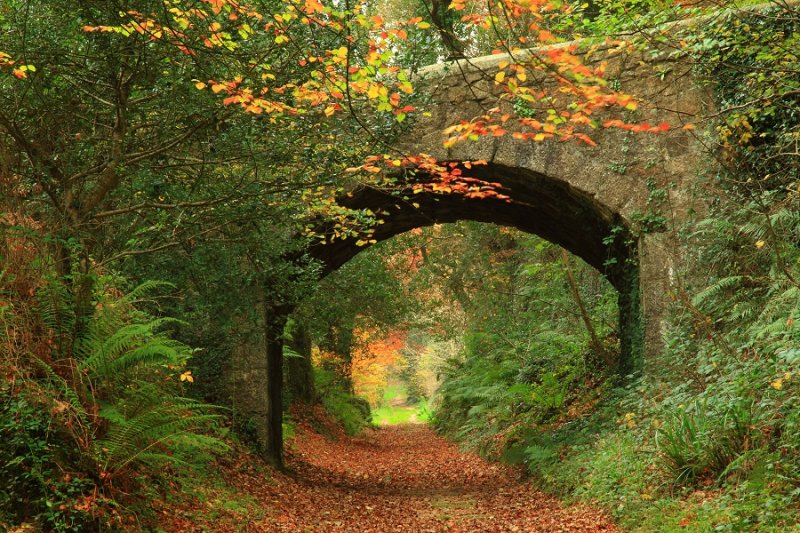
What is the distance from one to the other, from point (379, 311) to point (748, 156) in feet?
30.7

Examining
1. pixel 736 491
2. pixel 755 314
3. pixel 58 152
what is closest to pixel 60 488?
pixel 58 152

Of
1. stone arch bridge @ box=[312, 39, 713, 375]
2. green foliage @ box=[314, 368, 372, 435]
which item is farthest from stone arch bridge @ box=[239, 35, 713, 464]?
green foliage @ box=[314, 368, 372, 435]

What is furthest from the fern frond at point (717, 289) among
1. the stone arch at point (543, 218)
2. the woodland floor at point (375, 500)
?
the woodland floor at point (375, 500)

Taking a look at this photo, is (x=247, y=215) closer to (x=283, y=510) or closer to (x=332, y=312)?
(x=283, y=510)

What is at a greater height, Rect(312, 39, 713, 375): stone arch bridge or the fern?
Rect(312, 39, 713, 375): stone arch bridge

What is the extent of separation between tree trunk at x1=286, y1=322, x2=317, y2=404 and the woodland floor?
2084mm

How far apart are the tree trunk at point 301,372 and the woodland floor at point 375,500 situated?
6.84ft

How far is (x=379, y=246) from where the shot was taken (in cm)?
1619

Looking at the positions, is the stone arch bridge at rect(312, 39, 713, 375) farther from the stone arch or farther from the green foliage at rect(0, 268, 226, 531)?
the green foliage at rect(0, 268, 226, 531)

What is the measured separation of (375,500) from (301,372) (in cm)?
789

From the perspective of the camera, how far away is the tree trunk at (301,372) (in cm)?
1672

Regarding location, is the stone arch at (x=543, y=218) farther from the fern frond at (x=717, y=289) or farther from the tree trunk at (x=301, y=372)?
the tree trunk at (x=301, y=372)

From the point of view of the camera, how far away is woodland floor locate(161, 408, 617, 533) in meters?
6.81

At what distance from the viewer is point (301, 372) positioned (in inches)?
680
